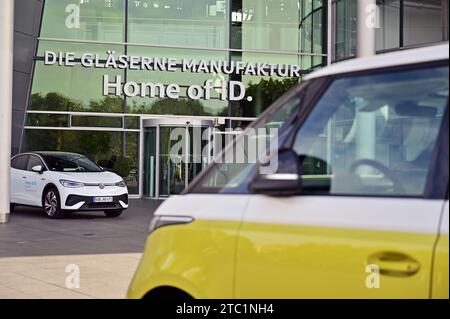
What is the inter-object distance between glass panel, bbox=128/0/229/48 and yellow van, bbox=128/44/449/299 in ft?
67.1

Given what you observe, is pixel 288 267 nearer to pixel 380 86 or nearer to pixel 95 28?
pixel 380 86

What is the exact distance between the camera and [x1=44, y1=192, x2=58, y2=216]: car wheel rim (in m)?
15.6

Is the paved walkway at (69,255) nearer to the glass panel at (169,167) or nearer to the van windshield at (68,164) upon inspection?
the van windshield at (68,164)

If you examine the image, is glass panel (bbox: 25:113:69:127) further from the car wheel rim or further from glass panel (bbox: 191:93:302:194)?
glass panel (bbox: 191:93:302:194)

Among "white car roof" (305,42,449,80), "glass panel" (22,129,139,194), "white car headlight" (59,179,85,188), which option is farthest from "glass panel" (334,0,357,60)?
"white car roof" (305,42,449,80)

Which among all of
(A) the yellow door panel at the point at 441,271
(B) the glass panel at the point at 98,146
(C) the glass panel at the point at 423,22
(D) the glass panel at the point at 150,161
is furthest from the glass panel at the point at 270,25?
(A) the yellow door panel at the point at 441,271

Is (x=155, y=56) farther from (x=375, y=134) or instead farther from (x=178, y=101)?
(x=375, y=134)

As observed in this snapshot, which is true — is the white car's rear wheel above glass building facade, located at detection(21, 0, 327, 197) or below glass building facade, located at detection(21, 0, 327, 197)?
below

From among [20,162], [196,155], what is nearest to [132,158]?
[196,155]

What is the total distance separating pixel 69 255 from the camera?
9.99 metres

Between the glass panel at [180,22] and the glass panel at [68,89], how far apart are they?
208 cm

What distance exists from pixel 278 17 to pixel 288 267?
878 inches

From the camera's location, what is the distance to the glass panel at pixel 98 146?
22188 millimetres
